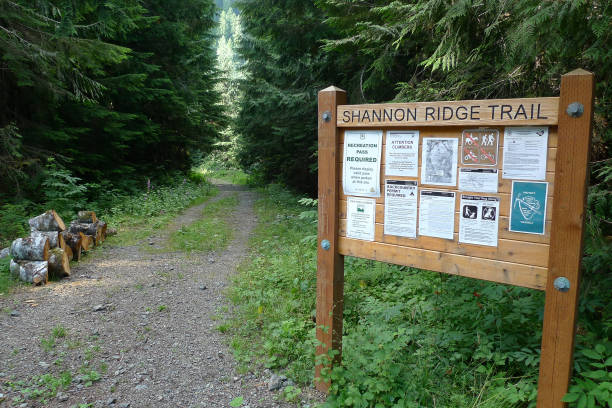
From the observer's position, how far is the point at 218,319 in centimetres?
511

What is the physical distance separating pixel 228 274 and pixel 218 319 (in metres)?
1.84

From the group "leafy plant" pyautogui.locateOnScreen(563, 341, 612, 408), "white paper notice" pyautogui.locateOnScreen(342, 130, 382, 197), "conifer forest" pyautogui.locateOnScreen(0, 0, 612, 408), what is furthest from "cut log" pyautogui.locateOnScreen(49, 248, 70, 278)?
"leafy plant" pyautogui.locateOnScreen(563, 341, 612, 408)

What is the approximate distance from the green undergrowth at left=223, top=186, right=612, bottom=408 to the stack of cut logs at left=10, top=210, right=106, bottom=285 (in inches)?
117

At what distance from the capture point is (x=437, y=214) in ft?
9.39

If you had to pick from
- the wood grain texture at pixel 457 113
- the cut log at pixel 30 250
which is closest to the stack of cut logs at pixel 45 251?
the cut log at pixel 30 250

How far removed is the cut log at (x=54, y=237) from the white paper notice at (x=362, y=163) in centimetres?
562

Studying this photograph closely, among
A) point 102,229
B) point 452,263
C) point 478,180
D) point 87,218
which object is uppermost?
point 478,180

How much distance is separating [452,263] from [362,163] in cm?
96

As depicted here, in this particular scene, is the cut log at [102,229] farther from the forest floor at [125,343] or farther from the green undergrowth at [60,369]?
the green undergrowth at [60,369]

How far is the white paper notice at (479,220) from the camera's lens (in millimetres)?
2650

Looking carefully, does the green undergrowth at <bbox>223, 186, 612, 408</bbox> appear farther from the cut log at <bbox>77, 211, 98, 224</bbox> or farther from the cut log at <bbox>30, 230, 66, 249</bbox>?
the cut log at <bbox>77, 211, 98, 224</bbox>

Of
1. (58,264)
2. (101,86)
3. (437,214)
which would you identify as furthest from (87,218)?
(437,214)

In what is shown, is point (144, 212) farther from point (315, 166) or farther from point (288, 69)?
point (288, 69)

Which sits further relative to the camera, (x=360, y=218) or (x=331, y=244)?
(x=331, y=244)
